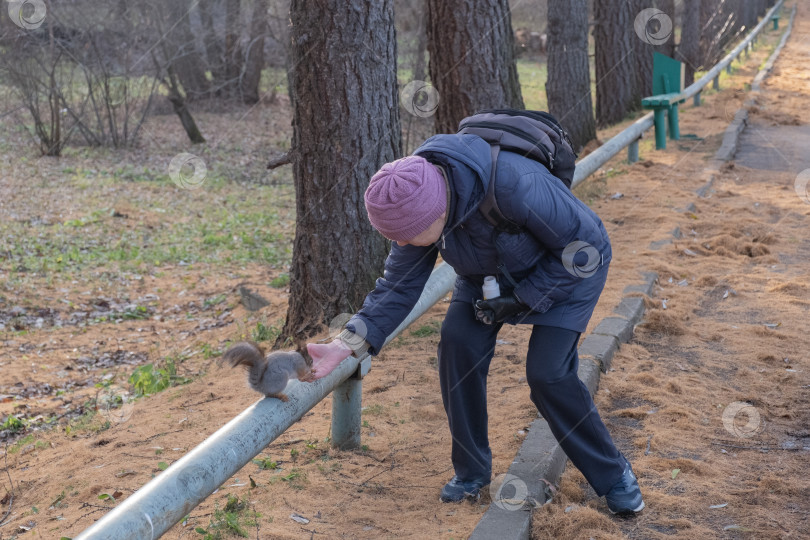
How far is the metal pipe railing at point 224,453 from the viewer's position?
7.08 feet

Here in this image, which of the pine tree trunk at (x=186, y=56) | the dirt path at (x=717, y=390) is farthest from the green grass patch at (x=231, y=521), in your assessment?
the pine tree trunk at (x=186, y=56)

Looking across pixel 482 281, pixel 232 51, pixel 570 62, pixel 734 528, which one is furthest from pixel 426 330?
pixel 232 51

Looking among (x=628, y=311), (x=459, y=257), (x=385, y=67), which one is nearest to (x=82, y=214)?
(x=385, y=67)

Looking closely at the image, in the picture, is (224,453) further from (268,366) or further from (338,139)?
(338,139)

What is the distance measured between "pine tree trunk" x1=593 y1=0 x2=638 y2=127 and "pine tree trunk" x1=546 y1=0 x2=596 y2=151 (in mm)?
2190

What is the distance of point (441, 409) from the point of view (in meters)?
4.34

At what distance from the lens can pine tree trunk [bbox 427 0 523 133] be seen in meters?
7.69

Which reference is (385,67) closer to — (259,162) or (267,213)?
(267,213)

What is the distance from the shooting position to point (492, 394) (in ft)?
14.7

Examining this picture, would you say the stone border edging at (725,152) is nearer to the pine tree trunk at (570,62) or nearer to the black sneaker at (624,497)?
the pine tree trunk at (570,62)

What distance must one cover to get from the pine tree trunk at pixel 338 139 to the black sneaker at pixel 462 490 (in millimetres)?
2326

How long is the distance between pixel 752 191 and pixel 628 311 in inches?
183

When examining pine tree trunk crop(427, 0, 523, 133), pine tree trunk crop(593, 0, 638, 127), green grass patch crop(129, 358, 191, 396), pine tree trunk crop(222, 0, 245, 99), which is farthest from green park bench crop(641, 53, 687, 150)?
pine tree trunk crop(222, 0, 245, 99)

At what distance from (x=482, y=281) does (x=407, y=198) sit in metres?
0.68
